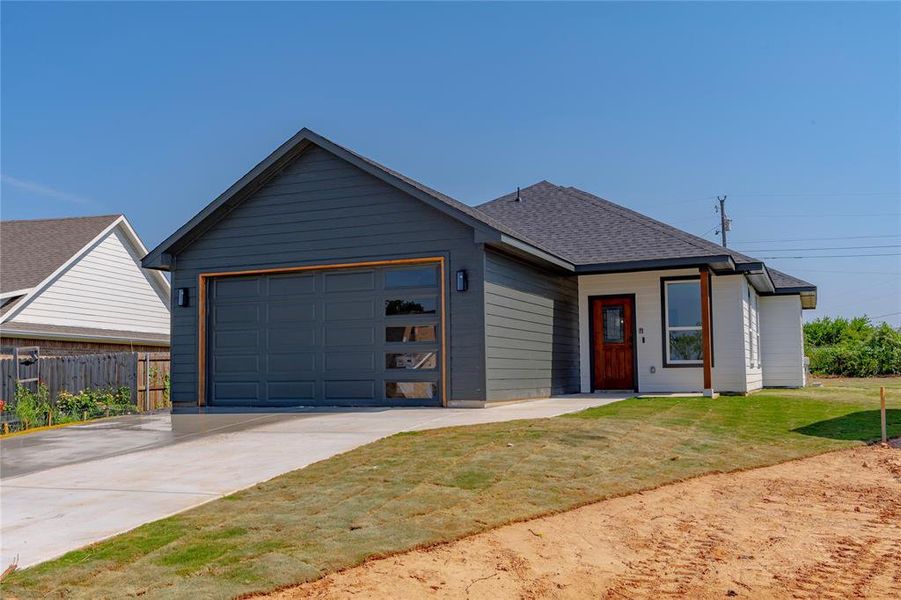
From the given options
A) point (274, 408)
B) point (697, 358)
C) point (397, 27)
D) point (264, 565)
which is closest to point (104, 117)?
point (397, 27)

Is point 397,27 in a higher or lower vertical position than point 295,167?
higher

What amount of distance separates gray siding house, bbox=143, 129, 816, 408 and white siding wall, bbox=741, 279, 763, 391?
16cm

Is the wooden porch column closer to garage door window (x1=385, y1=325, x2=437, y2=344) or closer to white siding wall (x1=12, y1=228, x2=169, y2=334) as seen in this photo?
garage door window (x1=385, y1=325, x2=437, y2=344)

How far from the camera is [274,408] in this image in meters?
13.5

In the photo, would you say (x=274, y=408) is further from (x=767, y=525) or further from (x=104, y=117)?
(x=104, y=117)

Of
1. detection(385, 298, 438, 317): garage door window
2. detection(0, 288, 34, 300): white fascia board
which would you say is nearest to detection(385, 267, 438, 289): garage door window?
detection(385, 298, 438, 317): garage door window

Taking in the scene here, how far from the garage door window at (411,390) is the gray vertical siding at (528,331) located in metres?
1.05

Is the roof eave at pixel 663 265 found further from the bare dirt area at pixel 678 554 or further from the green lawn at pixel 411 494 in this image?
the bare dirt area at pixel 678 554

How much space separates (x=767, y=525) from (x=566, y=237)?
11.6 m

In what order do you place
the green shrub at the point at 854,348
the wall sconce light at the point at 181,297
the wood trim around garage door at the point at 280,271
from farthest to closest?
the green shrub at the point at 854,348 < the wall sconce light at the point at 181,297 < the wood trim around garage door at the point at 280,271

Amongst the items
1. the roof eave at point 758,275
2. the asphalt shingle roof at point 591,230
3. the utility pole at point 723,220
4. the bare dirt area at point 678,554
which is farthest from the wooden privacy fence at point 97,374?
the utility pole at point 723,220

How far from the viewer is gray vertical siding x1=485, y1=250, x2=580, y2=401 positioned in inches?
500

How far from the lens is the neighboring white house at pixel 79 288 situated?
19078 mm

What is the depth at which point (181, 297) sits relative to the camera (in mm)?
14469
